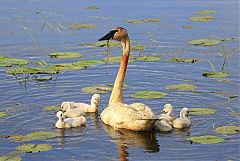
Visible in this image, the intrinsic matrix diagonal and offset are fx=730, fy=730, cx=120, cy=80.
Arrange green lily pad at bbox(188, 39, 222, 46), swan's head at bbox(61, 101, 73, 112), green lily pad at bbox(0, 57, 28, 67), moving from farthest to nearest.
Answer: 1. green lily pad at bbox(188, 39, 222, 46)
2. green lily pad at bbox(0, 57, 28, 67)
3. swan's head at bbox(61, 101, 73, 112)

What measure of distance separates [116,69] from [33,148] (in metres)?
4.85

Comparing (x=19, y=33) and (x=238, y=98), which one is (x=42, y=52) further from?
(x=238, y=98)

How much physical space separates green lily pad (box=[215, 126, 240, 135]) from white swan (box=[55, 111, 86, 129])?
219cm

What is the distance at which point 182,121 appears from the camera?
1159 centimetres

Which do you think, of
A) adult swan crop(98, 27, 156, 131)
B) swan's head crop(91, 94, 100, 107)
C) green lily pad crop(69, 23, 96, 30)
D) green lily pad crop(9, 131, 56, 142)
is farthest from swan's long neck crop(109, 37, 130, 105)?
green lily pad crop(69, 23, 96, 30)

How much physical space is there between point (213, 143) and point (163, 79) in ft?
11.9

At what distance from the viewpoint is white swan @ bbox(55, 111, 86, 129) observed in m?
11.6

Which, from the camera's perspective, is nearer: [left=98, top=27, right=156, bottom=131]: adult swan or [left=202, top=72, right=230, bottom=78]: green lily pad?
[left=98, top=27, right=156, bottom=131]: adult swan

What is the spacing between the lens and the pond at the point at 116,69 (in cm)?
1088

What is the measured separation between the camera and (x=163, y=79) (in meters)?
14.3

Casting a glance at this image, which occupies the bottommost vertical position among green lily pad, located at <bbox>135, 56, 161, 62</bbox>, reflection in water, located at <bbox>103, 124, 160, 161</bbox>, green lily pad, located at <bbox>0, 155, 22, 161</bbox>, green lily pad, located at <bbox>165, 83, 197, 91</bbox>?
green lily pad, located at <bbox>0, 155, 22, 161</bbox>

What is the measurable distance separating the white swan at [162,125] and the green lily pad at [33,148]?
186 centimetres

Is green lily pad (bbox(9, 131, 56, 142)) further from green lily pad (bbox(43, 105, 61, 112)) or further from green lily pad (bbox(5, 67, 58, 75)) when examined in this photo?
green lily pad (bbox(5, 67, 58, 75))

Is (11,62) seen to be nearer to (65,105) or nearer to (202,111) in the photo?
(65,105)
